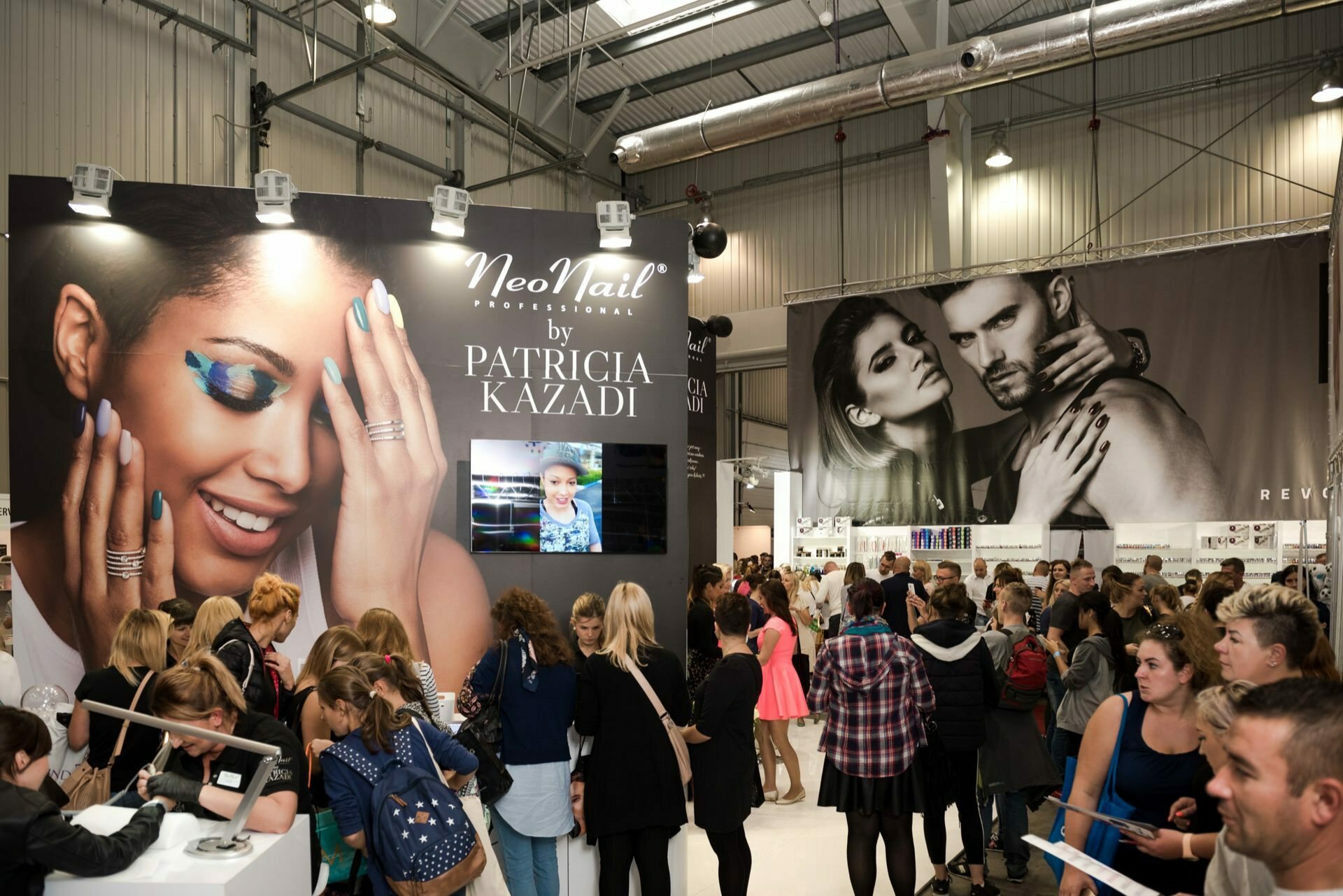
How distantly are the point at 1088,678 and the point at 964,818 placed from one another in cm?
84

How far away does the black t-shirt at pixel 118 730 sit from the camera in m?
3.39

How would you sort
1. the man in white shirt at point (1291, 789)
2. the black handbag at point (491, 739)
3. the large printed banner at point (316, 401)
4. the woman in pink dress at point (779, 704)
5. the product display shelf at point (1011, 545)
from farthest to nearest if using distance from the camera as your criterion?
the product display shelf at point (1011, 545)
the woman in pink dress at point (779, 704)
the large printed banner at point (316, 401)
the black handbag at point (491, 739)
the man in white shirt at point (1291, 789)

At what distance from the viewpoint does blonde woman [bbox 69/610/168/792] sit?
3.39 meters

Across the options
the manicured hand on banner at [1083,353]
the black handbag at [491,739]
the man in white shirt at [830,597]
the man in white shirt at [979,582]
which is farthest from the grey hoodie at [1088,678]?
the manicured hand on banner at [1083,353]

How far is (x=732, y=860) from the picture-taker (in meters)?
3.88

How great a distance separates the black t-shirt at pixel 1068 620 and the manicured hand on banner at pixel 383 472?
3617mm

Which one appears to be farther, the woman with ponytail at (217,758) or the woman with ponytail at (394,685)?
the woman with ponytail at (394,685)

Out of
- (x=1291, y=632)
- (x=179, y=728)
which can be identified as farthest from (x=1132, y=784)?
(x=179, y=728)

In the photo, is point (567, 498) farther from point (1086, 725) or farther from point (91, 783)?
point (1086, 725)

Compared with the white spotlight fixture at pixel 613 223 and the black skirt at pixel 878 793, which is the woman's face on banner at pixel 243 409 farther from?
the black skirt at pixel 878 793

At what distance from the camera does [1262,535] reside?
10531 mm

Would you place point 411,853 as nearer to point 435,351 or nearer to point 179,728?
point 179,728

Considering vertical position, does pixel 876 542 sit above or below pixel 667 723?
above

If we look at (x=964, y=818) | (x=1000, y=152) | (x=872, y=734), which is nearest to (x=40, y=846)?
(x=872, y=734)
